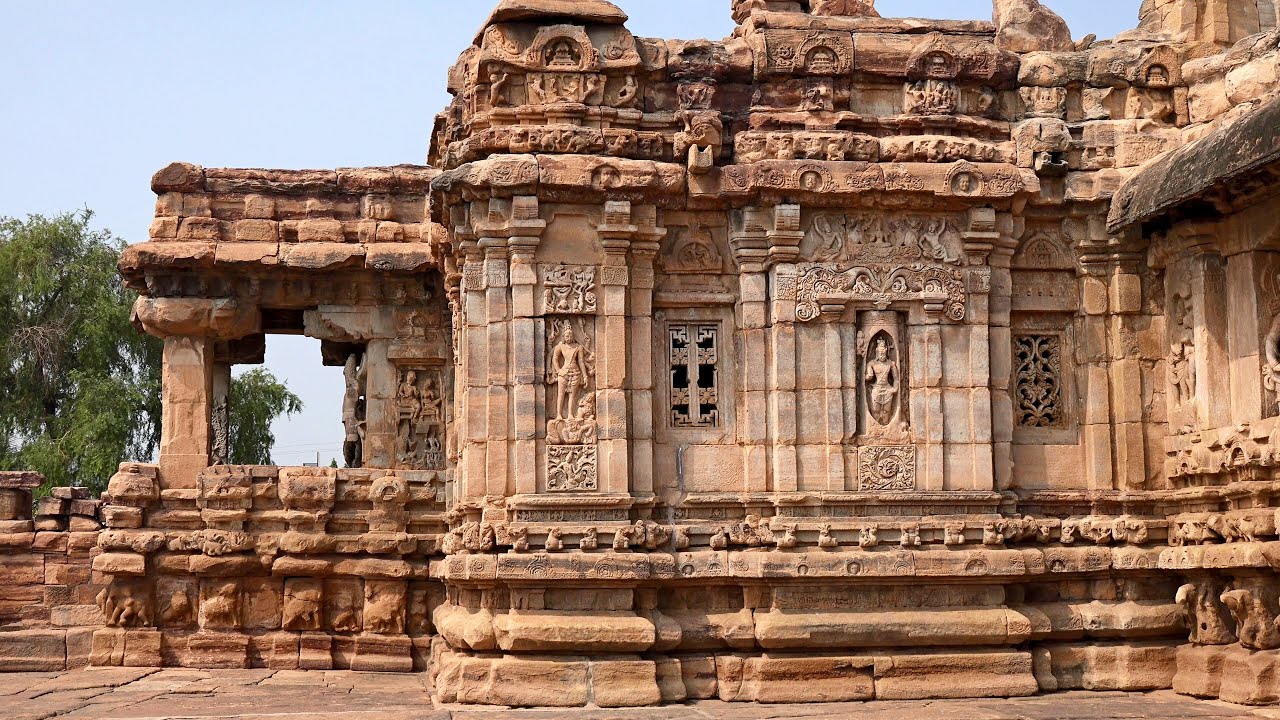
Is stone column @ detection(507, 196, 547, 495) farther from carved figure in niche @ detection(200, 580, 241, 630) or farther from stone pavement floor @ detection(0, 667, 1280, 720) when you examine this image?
carved figure in niche @ detection(200, 580, 241, 630)

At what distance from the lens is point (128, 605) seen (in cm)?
1670

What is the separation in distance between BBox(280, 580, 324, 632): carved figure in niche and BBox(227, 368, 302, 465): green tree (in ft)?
51.2

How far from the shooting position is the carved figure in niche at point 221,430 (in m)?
18.5

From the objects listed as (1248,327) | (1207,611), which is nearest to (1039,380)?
(1248,327)

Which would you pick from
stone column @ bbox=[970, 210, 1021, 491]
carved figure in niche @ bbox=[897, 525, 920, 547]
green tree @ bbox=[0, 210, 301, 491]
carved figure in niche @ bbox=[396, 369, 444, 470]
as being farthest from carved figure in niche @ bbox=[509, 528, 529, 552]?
green tree @ bbox=[0, 210, 301, 491]

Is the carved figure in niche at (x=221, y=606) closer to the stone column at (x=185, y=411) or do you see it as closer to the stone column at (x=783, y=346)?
the stone column at (x=185, y=411)

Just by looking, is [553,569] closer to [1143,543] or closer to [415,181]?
[1143,543]

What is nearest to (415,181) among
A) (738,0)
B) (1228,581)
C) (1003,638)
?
(738,0)

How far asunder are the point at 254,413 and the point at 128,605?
16.5 metres

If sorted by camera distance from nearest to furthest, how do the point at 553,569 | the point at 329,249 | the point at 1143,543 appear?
the point at 553,569
the point at 1143,543
the point at 329,249

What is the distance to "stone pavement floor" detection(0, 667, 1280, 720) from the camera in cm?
1206

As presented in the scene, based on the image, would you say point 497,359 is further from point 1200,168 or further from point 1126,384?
point 1200,168

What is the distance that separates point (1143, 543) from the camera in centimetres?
1374

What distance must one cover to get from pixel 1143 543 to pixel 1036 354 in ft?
6.32
